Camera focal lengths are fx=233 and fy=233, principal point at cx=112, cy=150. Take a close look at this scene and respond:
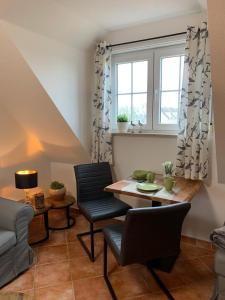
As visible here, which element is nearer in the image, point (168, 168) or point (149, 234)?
point (149, 234)

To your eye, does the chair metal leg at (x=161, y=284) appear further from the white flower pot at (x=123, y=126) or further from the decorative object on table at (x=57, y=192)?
the white flower pot at (x=123, y=126)

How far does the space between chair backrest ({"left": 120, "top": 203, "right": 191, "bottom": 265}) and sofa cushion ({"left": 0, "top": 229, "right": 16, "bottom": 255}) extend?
0.99m

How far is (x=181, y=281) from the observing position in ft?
6.70

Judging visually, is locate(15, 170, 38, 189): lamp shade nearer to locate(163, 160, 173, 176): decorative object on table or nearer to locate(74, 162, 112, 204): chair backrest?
locate(74, 162, 112, 204): chair backrest

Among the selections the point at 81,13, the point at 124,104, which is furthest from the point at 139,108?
the point at 81,13

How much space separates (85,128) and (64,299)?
6.06 ft

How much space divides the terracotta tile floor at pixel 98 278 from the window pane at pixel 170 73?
181cm

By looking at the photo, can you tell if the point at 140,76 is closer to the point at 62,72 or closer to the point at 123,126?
the point at 123,126

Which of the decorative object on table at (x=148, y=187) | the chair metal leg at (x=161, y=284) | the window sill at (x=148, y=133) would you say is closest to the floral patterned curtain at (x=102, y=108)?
the window sill at (x=148, y=133)

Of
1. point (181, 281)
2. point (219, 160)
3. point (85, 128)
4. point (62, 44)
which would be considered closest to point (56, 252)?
point (181, 281)

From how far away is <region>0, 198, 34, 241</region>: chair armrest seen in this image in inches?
80.8

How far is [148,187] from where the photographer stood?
Result: 2.19 meters

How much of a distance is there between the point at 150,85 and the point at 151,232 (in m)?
1.74

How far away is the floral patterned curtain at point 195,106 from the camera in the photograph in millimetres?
2230
